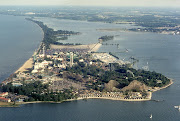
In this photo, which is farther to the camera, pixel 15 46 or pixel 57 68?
pixel 15 46

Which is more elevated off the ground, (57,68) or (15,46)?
(15,46)

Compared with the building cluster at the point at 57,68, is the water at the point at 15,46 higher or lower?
higher

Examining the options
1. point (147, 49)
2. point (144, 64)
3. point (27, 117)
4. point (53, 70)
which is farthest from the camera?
point (147, 49)

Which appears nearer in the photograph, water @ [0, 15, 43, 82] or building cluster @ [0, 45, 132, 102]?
building cluster @ [0, 45, 132, 102]

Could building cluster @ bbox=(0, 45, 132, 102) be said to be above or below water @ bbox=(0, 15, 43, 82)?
below

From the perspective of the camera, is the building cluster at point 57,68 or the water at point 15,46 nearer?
the building cluster at point 57,68

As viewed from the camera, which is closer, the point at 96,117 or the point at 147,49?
the point at 96,117

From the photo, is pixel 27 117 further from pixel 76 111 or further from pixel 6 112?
pixel 76 111

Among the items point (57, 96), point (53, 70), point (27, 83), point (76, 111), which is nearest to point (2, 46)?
point (53, 70)
